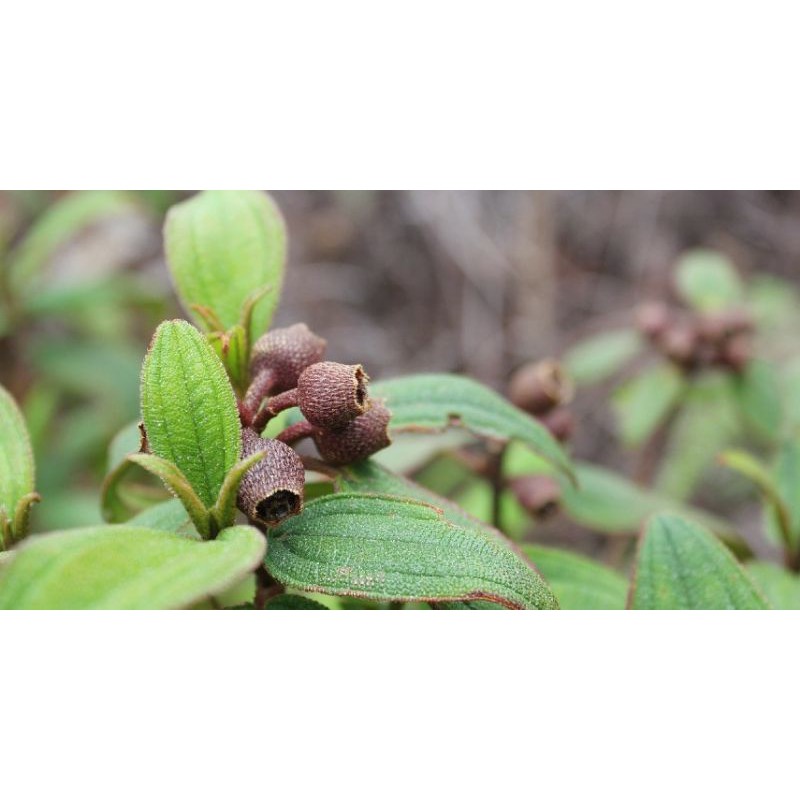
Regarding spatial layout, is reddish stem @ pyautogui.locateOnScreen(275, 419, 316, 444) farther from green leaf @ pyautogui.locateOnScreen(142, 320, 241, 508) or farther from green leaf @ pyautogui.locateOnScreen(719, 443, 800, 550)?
green leaf @ pyautogui.locateOnScreen(719, 443, 800, 550)

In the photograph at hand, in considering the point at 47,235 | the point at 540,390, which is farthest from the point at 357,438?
the point at 47,235

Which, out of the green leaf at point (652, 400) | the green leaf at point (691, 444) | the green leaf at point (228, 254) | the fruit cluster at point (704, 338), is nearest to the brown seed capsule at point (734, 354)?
the fruit cluster at point (704, 338)

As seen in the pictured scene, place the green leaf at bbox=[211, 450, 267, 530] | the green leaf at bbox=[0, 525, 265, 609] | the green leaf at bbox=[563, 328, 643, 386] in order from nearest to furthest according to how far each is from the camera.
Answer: the green leaf at bbox=[0, 525, 265, 609] → the green leaf at bbox=[211, 450, 267, 530] → the green leaf at bbox=[563, 328, 643, 386]

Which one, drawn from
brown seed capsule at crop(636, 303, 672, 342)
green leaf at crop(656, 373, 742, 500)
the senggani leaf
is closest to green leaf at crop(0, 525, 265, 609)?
the senggani leaf

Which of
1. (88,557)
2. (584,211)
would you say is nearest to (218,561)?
(88,557)

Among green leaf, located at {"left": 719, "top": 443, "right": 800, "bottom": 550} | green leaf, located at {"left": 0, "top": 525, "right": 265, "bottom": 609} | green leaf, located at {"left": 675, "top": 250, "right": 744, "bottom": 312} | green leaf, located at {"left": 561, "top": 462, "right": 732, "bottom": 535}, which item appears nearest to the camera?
green leaf, located at {"left": 0, "top": 525, "right": 265, "bottom": 609}

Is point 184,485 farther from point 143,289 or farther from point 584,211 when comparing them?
point 584,211

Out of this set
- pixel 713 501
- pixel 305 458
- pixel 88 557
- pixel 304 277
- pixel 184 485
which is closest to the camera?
pixel 88 557

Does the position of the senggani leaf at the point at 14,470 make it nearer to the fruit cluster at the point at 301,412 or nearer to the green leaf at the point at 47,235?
the fruit cluster at the point at 301,412
